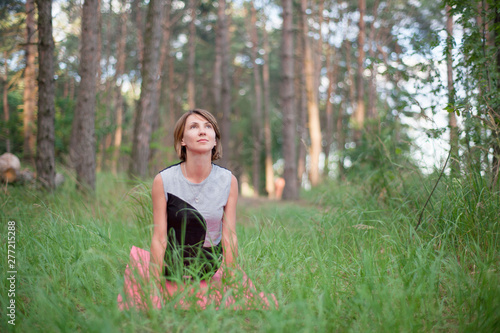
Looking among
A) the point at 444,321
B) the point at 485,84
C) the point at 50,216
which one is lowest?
the point at 444,321

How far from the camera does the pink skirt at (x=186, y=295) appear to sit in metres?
2.01

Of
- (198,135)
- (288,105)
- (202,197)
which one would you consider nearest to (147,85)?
(288,105)

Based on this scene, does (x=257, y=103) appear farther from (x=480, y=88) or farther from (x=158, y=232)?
(x=158, y=232)

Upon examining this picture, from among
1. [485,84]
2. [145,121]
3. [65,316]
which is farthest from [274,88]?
[65,316]

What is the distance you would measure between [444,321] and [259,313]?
105 centimetres

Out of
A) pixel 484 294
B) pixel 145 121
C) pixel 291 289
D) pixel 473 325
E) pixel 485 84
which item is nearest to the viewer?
pixel 473 325

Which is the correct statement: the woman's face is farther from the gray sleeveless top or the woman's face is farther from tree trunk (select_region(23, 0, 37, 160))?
tree trunk (select_region(23, 0, 37, 160))

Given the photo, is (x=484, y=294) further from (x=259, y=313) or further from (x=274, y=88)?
(x=274, y=88)

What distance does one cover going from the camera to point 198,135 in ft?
8.03

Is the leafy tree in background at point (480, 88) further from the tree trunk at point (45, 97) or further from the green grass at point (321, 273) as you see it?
the tree trunk at point (45, 97)

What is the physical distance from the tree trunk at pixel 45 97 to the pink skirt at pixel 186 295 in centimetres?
355

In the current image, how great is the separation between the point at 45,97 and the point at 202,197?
147 inches

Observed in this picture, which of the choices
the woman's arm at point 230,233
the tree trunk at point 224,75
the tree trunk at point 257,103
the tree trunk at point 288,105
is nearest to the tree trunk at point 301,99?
the tree trunk at point 257,103

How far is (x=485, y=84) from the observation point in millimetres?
3154
